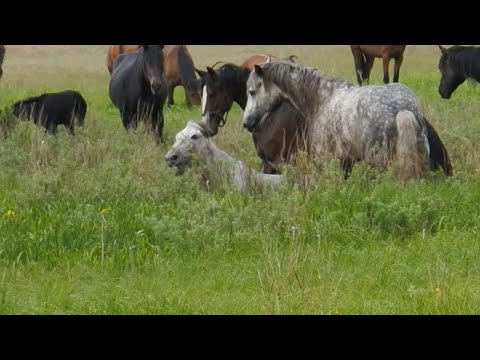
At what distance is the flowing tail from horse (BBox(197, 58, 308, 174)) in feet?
3.19

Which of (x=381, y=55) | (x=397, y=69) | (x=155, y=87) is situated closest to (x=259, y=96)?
(x=155, y=87)

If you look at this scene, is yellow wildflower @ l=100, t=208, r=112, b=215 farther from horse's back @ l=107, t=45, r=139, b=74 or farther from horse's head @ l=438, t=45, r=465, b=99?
horse's back @ l=107, t=45, r=139, b=74

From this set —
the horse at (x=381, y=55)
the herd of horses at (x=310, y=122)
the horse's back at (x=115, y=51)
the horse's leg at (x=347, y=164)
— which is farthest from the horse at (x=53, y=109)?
the horse at (x=381, y=55)

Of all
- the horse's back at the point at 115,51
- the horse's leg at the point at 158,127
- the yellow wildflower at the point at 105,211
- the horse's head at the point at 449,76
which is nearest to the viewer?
the yellow wildflower at the point at 105,211

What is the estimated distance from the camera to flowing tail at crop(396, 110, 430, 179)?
29.0ft

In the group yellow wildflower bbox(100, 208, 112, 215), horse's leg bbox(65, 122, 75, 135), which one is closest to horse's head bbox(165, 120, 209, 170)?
yellow wildflower bbox(100, 208, 112, 215)

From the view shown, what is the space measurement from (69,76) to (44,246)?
21.3 meters

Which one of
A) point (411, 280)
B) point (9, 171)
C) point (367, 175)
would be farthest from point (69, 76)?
point (411, 280)

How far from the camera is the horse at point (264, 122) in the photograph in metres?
10.3

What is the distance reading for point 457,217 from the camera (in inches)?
293

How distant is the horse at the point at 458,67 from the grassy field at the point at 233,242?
24.5ft

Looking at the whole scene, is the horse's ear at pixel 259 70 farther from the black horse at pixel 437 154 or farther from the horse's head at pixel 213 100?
the black horse at pixel 437 154

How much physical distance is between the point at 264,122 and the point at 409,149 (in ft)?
6.75
